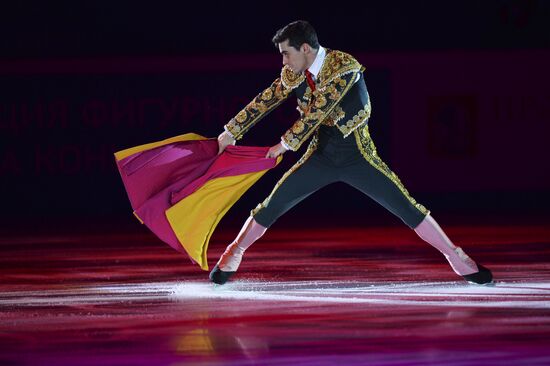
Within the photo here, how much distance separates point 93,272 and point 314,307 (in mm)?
2369

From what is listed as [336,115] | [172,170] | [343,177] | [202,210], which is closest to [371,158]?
[343,177]

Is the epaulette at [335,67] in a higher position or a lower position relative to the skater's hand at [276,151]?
higher

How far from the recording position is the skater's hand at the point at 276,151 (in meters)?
6.72

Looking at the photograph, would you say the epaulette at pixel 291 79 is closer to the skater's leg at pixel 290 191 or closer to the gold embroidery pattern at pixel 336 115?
the gold embroidery pattern at pixel 336 115

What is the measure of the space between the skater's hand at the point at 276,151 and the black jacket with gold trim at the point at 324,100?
0.08 metres

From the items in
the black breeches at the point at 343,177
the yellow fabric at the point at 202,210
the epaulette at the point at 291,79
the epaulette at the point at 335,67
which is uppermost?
the epaulette at the point at 335,67

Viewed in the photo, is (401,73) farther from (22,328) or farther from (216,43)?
(22,328)

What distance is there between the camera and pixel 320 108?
21.5 ft

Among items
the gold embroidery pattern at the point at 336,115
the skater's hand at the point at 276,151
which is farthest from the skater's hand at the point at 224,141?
the gold embroidery pattern at the point at 336,115

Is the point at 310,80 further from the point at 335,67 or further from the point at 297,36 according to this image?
the point at 297,36

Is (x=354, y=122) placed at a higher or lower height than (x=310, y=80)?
lower

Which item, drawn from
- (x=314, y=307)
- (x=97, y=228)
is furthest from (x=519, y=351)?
(x=97, y=228)

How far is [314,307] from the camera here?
20.4 feet

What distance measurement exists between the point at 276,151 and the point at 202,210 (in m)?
0.61
